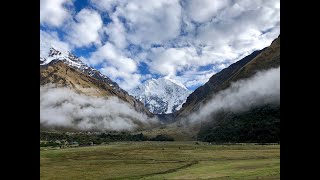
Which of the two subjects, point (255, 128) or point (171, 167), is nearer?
point (171, 167)

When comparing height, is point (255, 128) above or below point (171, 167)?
above

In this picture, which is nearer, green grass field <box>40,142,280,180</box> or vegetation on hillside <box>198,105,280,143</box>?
green grass field <box>40,142,280,180</box>

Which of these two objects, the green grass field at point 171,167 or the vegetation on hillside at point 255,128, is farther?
the vegetation on hillside at point 255,128
